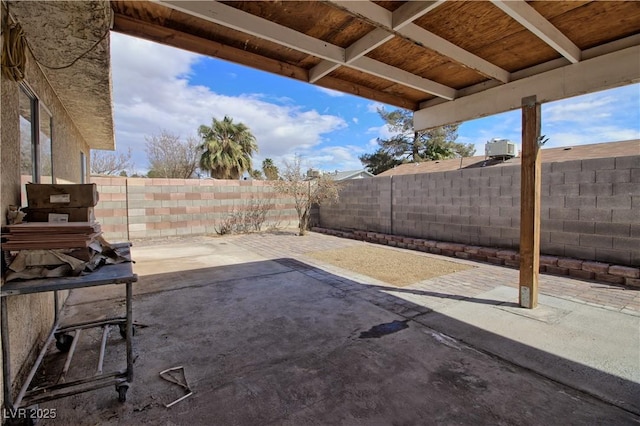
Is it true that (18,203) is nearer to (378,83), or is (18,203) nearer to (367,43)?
(367,43)

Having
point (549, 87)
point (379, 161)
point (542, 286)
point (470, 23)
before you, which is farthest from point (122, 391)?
point (379, 161)

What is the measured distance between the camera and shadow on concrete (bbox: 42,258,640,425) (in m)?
1.77

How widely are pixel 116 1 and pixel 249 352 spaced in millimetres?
2655

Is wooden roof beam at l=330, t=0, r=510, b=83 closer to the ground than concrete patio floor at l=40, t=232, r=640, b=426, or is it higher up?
higher up

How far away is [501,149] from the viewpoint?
6945mm

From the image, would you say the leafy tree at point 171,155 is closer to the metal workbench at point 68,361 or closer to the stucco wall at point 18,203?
the stucco wall at point 18,203

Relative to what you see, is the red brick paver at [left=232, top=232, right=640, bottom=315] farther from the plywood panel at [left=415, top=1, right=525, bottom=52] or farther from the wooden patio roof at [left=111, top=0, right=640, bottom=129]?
the plywood panel at [left=415, top=1, right=525, bottom=52]

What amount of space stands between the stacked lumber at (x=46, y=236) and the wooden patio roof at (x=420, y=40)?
1.41 m

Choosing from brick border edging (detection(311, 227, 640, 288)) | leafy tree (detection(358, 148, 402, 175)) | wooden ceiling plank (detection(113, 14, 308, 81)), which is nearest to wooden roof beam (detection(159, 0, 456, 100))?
wooden ceiling plank (detection(113, 14, 308, 81))

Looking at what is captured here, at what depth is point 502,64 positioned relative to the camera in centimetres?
314

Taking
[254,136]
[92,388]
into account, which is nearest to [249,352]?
[92,388]

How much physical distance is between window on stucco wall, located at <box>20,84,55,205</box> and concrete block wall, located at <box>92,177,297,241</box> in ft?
17.8

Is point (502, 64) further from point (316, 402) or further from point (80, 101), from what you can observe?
point (80, 101)

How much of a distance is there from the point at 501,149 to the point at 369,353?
6.41m
